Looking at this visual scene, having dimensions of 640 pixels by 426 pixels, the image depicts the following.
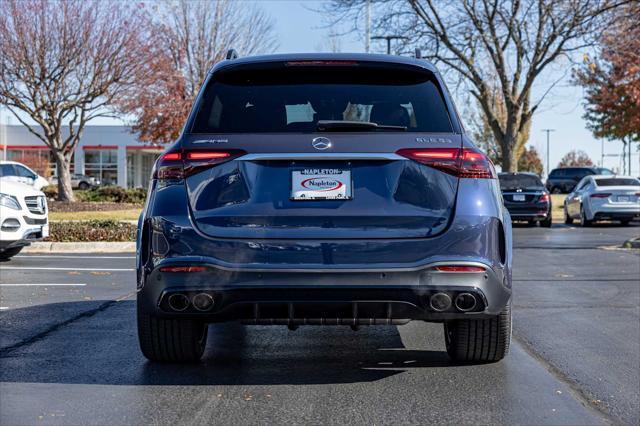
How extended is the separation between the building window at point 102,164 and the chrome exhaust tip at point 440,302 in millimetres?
72816

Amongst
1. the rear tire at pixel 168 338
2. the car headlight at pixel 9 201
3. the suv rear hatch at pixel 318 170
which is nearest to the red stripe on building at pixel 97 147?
the car headlight at pixel 9 201

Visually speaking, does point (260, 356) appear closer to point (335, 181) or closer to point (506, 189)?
point (335, 181)

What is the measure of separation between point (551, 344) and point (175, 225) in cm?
328

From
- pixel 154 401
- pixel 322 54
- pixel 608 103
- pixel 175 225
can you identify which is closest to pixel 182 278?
pixel 175 225

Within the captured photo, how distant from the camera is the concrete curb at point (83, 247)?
16.5 meters

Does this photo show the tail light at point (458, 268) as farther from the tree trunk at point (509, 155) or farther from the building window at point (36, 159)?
the building window at point (36, 159)

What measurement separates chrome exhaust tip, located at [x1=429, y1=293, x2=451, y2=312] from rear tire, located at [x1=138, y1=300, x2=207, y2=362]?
1.51 meters

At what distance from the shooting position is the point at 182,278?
4.96m

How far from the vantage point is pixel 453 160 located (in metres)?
5.05

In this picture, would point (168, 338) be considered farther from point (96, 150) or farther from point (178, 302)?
point (96, 150)

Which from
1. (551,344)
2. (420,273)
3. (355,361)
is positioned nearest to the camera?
(420,273)

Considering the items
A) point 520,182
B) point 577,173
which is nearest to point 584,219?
point 520,182

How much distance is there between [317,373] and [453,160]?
1.68 m

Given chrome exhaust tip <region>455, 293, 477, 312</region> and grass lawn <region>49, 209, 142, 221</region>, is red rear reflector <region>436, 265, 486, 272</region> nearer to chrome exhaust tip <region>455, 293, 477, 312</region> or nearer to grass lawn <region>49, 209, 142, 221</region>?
chrome exhaust tip <region>455, 293, 477, 312</region>
